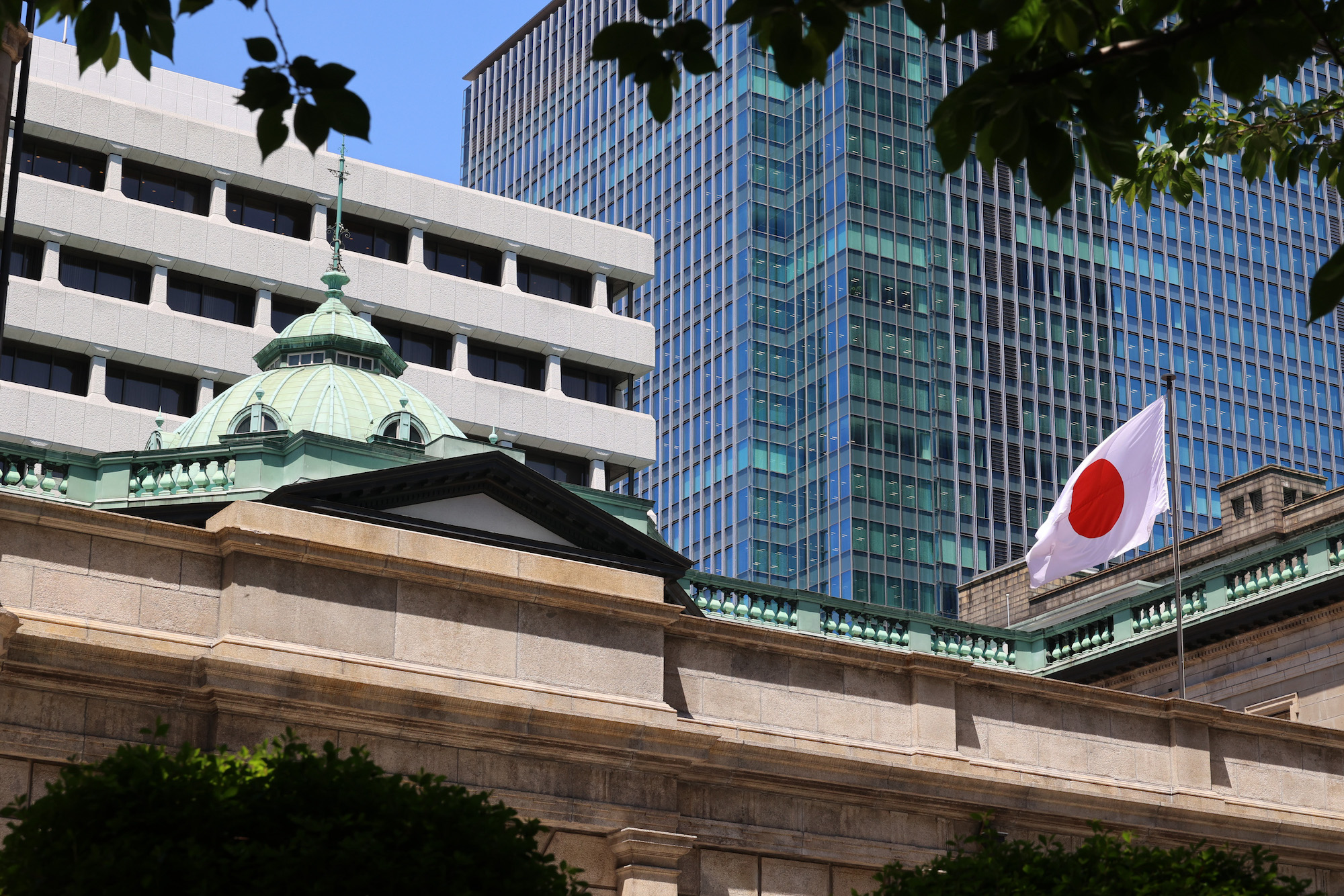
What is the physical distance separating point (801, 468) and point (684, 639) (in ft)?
336

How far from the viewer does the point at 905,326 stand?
13100 cm

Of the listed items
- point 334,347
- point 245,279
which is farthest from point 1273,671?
point 245,279

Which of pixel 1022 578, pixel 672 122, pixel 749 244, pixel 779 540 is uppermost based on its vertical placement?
pixel 672 122

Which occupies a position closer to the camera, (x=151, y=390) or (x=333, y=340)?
(x=333, y=340)

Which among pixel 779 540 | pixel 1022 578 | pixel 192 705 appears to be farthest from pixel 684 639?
pixel 779 540

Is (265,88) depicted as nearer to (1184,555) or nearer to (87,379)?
(1184,555)

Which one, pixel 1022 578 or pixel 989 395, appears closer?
pixel 1022 578

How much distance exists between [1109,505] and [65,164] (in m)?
59.3

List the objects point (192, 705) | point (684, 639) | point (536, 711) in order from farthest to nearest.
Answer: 1. point (684, 639)
2. point (536, 711)
3. point (192, 705)

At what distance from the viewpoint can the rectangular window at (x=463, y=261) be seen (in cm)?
9225

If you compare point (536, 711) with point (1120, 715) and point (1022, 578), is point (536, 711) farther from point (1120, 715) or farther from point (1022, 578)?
point (1022, 578)

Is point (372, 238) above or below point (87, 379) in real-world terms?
above

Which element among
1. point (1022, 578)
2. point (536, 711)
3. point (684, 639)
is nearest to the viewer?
point (536, 711)

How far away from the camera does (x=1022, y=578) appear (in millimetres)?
58031
